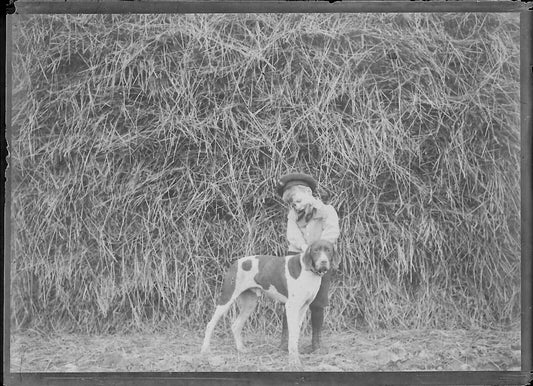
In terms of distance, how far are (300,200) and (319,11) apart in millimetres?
1183

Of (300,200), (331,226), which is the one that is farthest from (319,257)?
(300,200)

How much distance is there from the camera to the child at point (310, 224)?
5.45 metres

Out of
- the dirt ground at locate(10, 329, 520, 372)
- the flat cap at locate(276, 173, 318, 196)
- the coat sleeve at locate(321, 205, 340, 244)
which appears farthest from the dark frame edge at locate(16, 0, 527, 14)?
the dirt ground at locate(10, 329, 520, 372)

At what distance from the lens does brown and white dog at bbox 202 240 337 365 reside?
17.4 feet

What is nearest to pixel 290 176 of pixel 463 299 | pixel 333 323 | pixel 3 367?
pixel 333 323

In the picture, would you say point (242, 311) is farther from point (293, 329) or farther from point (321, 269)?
point (321, 269)

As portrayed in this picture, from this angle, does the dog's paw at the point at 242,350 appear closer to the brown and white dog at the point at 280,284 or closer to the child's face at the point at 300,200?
the brown and white dog at the point at 280,284

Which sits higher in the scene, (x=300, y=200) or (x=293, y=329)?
(x=300, y=200)

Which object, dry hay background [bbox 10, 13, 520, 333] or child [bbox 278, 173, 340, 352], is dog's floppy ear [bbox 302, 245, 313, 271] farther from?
dry hay background [bbox 10, 13, 520, 333]

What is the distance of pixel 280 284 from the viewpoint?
537 cm

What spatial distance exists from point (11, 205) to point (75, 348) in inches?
38.9

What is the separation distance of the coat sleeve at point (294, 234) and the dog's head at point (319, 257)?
109 mm

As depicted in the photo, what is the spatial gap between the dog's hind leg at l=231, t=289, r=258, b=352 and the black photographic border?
0.69 ft

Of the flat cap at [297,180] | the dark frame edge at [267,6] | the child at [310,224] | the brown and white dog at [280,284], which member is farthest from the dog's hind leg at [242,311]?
the dark frame edge at [267,6]
